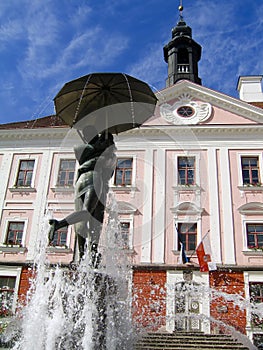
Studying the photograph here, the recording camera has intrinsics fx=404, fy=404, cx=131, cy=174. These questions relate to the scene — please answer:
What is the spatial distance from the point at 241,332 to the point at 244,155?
871cm

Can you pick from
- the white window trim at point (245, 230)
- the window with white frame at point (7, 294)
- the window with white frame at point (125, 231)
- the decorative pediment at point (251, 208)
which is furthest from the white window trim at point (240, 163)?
the window with white frame at point (7, 294)

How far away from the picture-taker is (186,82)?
74.0 feet

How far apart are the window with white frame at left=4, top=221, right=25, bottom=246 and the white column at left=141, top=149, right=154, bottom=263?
606cm

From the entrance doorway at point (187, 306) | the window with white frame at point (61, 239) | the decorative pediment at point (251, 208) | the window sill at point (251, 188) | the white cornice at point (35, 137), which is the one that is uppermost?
the white cornice at point (35, 137)

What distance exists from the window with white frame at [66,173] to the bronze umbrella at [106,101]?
13.0m

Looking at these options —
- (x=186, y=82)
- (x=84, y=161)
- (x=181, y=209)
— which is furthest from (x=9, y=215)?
(x=84, y=161)

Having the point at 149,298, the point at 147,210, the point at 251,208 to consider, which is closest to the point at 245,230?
the point at 251,208

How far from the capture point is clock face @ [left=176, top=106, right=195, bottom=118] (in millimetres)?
22078

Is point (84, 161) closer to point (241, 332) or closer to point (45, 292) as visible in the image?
point (45, 292)

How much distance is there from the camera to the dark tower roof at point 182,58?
26.2m

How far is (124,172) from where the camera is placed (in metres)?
20.8

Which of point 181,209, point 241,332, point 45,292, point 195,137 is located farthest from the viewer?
point 195,137

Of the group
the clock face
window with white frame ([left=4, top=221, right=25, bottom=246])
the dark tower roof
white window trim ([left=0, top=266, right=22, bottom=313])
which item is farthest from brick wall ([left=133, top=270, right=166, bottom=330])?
the dark tower roof

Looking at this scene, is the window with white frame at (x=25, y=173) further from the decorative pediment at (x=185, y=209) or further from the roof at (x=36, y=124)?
the decorative pediment at (x=185, y=209)
